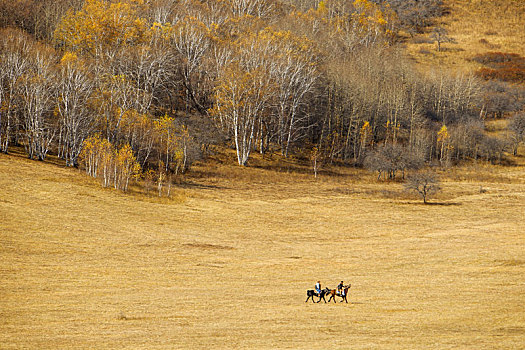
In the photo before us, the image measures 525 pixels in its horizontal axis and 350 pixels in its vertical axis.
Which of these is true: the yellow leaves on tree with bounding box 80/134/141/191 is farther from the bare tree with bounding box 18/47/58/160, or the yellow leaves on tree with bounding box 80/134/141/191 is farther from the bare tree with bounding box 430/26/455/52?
the bare tree with bounding box 430/26/455/52

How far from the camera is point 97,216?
50188 millimetres

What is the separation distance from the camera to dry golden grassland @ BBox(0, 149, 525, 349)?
72.1 feet

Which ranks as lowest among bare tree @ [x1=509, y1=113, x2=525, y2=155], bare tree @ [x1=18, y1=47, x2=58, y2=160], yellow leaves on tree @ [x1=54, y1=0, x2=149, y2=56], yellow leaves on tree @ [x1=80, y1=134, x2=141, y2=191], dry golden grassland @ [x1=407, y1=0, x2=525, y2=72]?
yellow leaves on tree @ [x1=80, y1=134, x2=141, y2=191]

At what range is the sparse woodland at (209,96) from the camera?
71562 millimetres

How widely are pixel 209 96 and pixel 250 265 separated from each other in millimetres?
61934

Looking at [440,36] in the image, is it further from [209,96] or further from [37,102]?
[37,102]

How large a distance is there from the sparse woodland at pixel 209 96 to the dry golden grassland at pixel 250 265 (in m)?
7.73

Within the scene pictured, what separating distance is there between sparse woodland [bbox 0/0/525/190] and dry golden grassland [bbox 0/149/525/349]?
25.4 ft

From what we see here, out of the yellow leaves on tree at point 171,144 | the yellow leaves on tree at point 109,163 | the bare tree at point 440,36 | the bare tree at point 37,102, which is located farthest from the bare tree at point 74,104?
the bare tree at point 440,36

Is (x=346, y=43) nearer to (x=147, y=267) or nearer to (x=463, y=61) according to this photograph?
(x=463, y=61)

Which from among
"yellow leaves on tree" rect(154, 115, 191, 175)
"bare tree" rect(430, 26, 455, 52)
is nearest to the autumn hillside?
"yellow leaves on tree" rect(154, 115, 191, 175)

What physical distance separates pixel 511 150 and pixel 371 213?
210 ft

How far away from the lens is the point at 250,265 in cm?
3859

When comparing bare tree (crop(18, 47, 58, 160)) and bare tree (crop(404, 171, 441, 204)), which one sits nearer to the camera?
bare tree (crop(18, 47, 58, 160))
